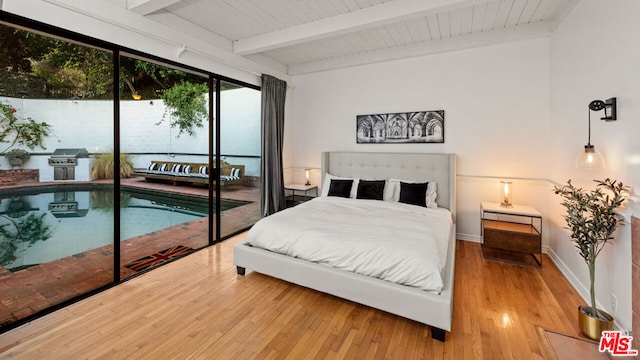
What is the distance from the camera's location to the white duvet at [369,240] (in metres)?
2.02

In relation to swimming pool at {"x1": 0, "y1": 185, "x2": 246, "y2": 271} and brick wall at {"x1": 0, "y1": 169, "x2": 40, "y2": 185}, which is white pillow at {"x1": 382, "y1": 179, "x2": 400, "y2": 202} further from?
brick wall at {"x1": 0, "y1": 169, "x2": 40, "y2": 185}

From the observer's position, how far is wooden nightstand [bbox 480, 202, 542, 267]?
300 cm

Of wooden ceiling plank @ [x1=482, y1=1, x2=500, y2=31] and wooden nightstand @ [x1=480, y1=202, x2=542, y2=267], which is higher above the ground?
wooden ceiling plank @ [x1=482, y1=1, x2=500, y2=31]

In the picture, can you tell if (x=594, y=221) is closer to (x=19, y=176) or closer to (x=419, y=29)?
(x=419, y=29)

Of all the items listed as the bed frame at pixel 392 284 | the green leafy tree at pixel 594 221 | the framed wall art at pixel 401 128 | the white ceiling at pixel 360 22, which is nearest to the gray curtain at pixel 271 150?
the white ceiling at pixel 360 22

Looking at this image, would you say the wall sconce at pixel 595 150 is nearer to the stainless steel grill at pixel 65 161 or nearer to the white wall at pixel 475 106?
the white wall at pixel 475 106

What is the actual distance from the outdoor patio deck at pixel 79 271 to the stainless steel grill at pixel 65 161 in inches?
8.2

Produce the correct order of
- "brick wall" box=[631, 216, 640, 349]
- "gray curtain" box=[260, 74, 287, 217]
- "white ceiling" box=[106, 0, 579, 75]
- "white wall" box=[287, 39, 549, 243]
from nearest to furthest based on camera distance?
"brick wall" box=[631, 216, 640, 349], "white ceiling" box=[106, 0, 579, 75], "white wall" box=[287, 39, 549, 243], "gray curtain" box=[260, 74, 287, 217]

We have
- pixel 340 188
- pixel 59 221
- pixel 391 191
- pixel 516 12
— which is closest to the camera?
pixel 59 221

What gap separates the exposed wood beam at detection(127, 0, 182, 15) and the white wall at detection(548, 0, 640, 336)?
3.49 metres

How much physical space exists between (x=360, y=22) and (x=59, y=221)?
3.50 meters

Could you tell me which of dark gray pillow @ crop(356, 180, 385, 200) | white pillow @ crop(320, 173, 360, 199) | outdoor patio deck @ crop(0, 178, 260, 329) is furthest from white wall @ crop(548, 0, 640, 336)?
outdoor patio deck @ crop(0, 178, 260, 329)

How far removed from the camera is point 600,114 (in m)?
2.18

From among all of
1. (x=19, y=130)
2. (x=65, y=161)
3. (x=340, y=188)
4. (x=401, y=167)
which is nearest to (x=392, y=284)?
(x=340, y=188)
